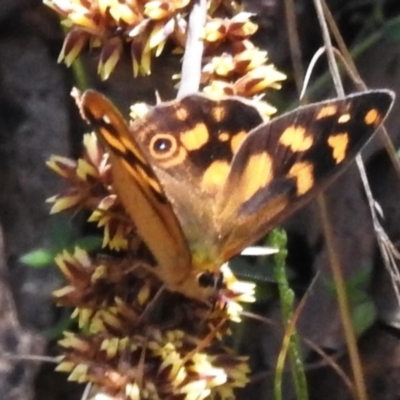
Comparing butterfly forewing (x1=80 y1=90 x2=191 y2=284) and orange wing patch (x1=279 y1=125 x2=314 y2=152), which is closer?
butterfly forewing (x1=80 y1=90 x2=191 y2=284)

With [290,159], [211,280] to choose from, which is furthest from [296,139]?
[211,280]

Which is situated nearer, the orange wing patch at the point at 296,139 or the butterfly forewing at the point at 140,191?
the butterfly forewing at the point at 140,191

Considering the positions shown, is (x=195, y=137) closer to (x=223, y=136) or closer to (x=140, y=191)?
(x=223, y=136)

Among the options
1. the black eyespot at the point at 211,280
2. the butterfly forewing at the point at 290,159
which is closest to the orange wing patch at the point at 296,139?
the butterfly forewing at the point at 290,159

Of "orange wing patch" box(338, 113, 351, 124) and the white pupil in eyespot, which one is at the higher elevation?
"orange wing patch" box(338, 113, 351, 124)

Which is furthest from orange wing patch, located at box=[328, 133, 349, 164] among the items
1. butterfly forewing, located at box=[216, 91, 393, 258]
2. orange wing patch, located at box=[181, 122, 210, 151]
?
orange wing patch, located at box=[181, 122, 210, 151]

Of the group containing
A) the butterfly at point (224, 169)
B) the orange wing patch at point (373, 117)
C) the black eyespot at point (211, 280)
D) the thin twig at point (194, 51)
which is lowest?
the black eyespot at point (211, 280)

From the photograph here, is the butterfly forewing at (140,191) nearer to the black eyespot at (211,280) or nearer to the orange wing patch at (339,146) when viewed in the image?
the black eyespot at (211,280)

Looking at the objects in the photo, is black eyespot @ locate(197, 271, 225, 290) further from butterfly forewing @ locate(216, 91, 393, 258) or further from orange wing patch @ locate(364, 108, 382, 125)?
orange wing patch @ locate(364, 108, 382, 125)
